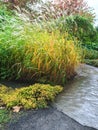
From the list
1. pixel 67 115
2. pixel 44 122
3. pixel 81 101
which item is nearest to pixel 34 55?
pixel 81 101

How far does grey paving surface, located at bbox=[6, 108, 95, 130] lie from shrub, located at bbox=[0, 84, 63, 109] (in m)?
0.20

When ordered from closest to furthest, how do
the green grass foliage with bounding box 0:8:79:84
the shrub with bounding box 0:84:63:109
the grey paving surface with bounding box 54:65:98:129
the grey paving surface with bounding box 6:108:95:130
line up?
1. the grey paving surface with bounding box 6:108:95:130
2. the grey paving surface with bounding box 54:65:98:129
3. the shrub with bounding box 0:84:63:109
4. the green grass foliage with bounding box 0:8:79:84

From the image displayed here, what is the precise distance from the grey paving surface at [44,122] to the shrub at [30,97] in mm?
202

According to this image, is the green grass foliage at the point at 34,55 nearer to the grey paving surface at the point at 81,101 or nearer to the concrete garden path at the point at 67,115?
the grey paving surface at the point at 81,101

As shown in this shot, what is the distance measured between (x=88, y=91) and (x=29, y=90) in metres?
1.25

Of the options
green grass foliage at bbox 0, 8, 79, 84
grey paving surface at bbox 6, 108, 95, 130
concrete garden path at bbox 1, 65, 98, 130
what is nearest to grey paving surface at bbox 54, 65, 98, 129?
concrete garden path at bbox 1, 65, 98, 130

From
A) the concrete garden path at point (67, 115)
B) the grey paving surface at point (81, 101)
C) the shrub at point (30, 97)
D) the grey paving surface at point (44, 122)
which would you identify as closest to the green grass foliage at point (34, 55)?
the grey paving surface at point (81, 101)

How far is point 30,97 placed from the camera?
4316mm

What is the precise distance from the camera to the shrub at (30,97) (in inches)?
164

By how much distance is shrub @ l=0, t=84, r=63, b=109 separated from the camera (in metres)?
4.16

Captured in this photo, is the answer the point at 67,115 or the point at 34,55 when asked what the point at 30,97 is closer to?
the point at 67,115

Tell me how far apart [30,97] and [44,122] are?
687 millimetres

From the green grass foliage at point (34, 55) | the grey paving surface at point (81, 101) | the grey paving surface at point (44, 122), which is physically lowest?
the grey paving surface at point (44, 122)

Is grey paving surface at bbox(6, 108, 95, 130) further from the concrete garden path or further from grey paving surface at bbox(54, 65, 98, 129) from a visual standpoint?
grey paving surface at bbox(54, 65, 98, 129)
